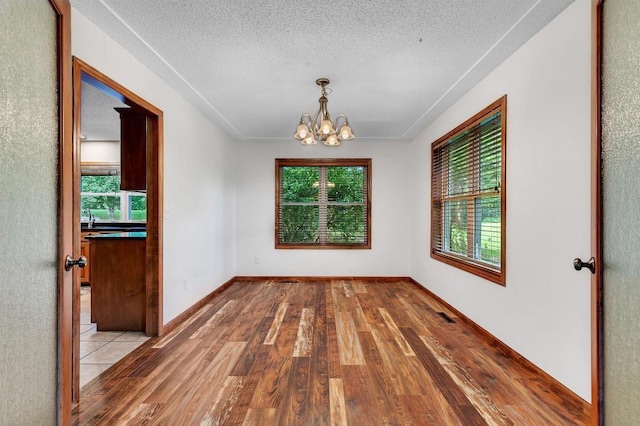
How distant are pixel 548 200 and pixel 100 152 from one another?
22.3 feet

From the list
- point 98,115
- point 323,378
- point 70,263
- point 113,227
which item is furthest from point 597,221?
point 113,227

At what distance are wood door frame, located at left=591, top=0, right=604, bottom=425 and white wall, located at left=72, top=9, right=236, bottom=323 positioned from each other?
2.84 m

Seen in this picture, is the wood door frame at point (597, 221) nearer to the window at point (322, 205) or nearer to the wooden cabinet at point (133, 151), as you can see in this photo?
the wooden cabinet at point (133, 151)

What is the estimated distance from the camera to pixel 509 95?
2.74 metres

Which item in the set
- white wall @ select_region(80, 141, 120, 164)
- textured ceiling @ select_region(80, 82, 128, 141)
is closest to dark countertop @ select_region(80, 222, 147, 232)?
white wall @ select_region(80, 141, 120, 164)

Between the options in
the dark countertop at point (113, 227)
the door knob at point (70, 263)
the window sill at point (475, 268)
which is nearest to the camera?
the door knob at point (70, 263)

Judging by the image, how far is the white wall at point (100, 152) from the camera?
606 cm

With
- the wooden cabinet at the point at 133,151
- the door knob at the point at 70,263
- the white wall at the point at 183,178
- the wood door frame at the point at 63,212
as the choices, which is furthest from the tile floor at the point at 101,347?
the wooden cabinet at the point at 133,151

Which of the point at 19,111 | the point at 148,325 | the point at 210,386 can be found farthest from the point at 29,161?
the point at 148,325

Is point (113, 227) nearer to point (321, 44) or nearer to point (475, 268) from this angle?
point (321, 44)

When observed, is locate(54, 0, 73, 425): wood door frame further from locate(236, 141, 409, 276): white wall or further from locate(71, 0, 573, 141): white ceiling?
locate(236, 141, 409, 276): white wall

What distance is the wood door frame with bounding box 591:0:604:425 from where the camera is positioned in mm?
1393

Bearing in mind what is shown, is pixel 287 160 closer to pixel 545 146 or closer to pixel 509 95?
pixel 509 95

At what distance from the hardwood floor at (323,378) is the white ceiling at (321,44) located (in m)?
2.41
